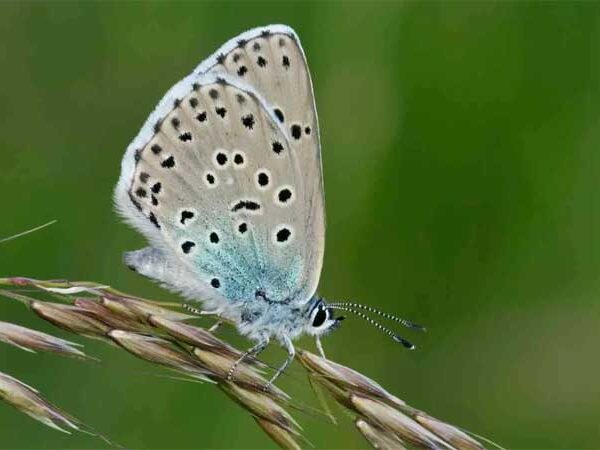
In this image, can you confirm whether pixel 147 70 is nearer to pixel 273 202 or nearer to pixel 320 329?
pixel 273 202

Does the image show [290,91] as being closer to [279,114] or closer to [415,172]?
[279,114]

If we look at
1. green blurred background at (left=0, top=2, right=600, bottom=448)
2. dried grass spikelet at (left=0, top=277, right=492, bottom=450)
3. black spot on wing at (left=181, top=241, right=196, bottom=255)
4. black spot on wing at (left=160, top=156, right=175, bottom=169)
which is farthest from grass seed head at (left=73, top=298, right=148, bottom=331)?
green blurred background at (left=0, top=2, right=600, bottom=448)

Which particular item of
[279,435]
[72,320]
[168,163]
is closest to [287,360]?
[279,435]

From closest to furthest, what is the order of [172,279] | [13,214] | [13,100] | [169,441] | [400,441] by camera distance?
[400,441] < [172,279] < [169,441] < [13,214] < [13,100]

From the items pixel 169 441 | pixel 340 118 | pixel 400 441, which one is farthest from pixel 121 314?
pixel 340 118

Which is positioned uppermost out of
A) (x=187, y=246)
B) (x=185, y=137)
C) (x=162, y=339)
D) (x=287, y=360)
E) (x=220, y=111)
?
(x=220, y=111)

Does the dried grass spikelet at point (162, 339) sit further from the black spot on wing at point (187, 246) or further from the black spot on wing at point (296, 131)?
the black spot on wing at point (296, 131)
